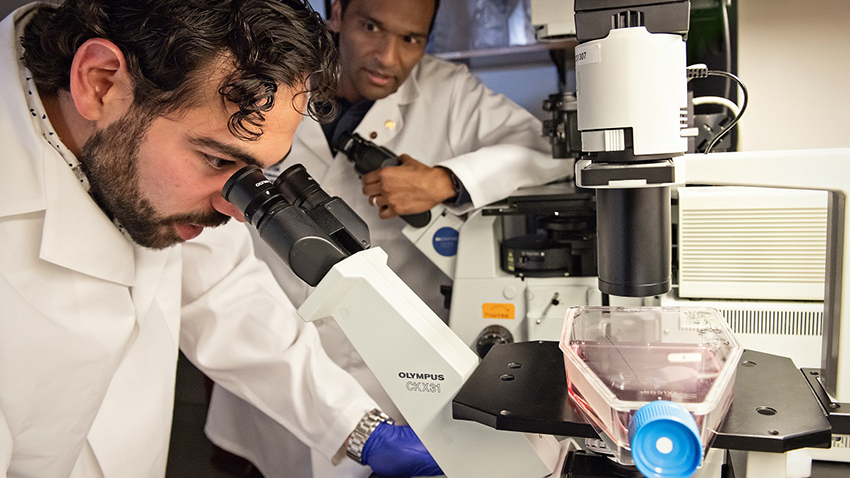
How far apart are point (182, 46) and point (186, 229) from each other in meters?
0.36

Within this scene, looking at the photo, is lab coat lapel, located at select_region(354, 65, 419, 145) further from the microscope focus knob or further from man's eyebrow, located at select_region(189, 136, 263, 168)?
man's eyebrow, located at select_region(189, 136, 263, 168)

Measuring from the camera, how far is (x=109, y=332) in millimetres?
1187

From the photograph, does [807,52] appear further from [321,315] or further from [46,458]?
[46,458]

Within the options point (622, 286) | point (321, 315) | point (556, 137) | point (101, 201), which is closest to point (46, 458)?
point (101, 201)

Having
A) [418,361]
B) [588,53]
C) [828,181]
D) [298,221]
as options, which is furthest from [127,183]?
[828,181]

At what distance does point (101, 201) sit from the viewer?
1185 millimetres

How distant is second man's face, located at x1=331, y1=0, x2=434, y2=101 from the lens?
6.42 feet

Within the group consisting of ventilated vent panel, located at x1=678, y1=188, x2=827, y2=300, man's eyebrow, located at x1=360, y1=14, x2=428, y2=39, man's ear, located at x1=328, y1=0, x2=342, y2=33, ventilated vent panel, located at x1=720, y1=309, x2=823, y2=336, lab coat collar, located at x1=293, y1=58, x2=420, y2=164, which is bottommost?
ventilated vent panel, located at x1=720, y1=309, x2=823, y2=336

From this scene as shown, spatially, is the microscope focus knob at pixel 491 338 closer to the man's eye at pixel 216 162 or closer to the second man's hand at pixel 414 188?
the second man's hand at pixel 414 188

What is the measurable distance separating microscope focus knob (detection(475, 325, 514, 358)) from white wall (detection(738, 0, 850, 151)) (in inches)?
31.4

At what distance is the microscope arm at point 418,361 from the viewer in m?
0.85

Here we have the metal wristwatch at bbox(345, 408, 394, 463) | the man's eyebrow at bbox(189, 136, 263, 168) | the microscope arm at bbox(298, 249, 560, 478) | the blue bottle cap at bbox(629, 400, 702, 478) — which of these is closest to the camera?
the blue bottle cap at bbox(629, 400, 702, 478)

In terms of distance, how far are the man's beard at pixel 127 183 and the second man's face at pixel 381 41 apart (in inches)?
A: 36.1

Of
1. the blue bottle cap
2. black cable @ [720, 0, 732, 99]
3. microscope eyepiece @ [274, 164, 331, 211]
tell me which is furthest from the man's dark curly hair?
black cable @ [720, 0, 732, 99]
